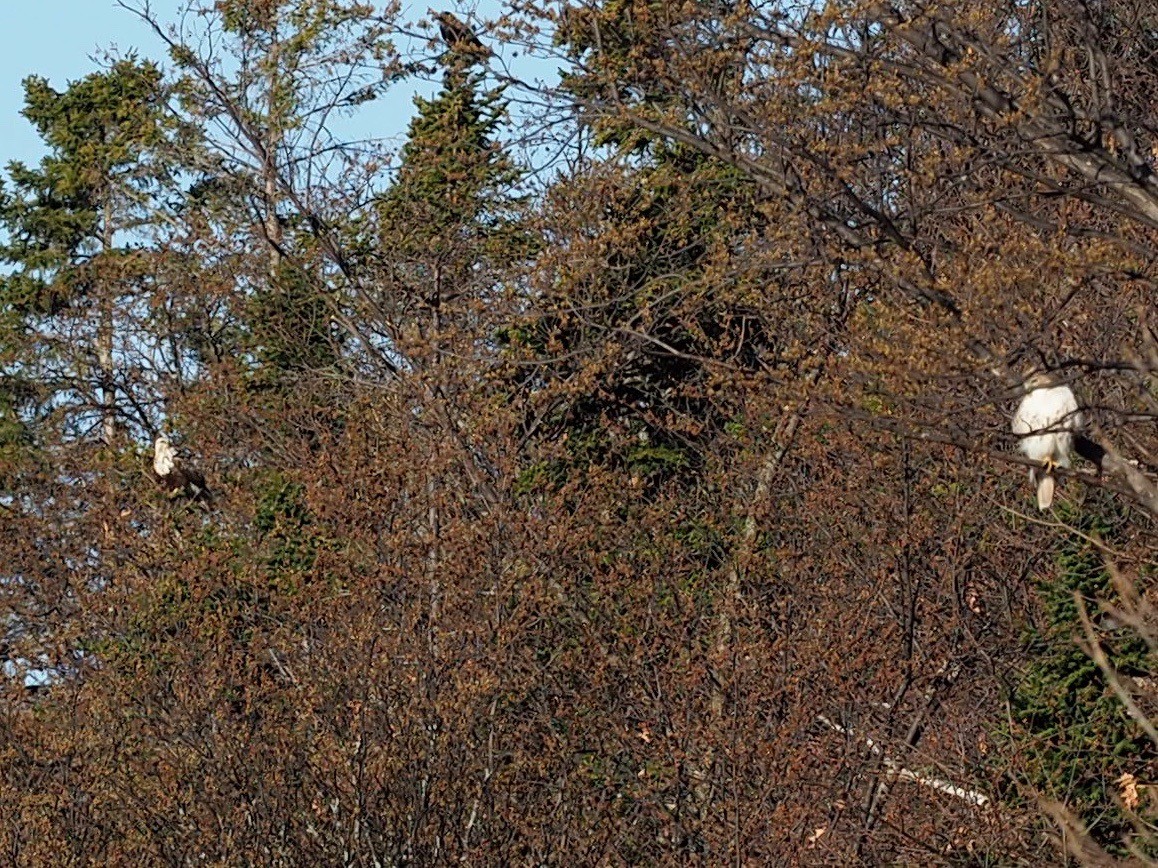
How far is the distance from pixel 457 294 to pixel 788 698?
7.63 m

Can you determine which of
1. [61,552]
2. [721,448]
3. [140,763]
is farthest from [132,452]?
[140,763]

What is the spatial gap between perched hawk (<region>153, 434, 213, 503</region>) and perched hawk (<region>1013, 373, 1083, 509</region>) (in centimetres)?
1582

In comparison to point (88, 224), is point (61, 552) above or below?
below

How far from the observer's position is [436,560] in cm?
1430

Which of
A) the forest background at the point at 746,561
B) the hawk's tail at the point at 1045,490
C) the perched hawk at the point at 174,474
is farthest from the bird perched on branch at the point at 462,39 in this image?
the perched hawk at the point at 174,474

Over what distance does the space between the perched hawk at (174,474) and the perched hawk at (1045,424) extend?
51.9ft

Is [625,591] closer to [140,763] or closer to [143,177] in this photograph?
[140,763]

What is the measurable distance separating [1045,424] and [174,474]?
648 inches

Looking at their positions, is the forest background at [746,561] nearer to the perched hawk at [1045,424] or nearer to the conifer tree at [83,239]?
the perched hawk at [1045,424]

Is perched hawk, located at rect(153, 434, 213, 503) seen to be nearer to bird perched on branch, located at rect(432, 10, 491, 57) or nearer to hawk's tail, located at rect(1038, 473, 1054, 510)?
bird perched on branch, located at rect(432, 10, 491, 57)

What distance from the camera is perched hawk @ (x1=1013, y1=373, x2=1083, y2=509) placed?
8.27 meters

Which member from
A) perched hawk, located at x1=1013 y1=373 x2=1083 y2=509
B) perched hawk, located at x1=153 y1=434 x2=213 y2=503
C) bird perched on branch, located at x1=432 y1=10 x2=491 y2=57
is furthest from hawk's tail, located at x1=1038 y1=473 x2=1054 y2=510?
perched hawk, located at x1=153 y1=434 x2=213 y2=503

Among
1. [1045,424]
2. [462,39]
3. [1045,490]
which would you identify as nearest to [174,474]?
[462,39]

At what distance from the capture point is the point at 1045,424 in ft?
27.9
